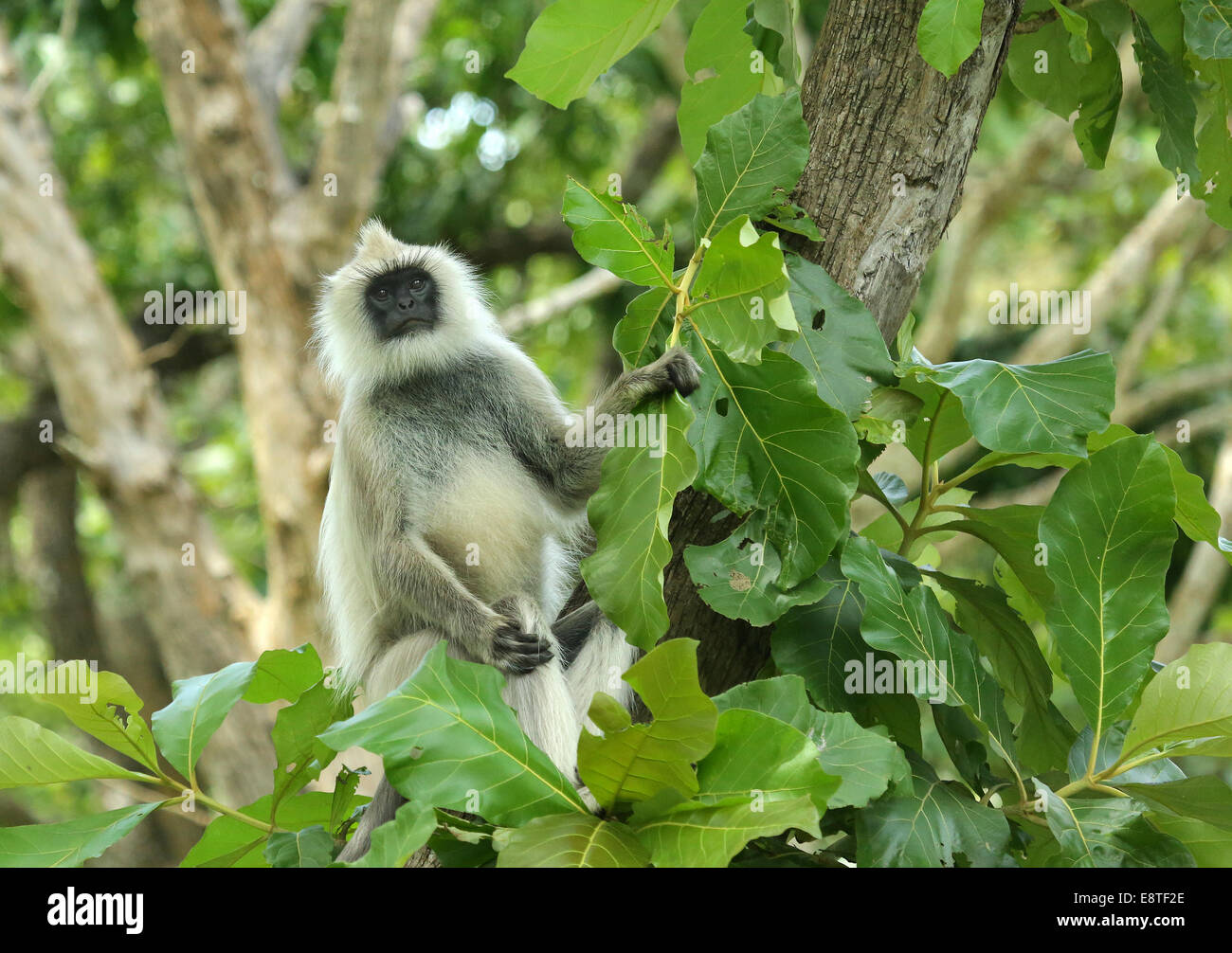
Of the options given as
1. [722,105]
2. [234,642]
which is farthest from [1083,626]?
[234,642]

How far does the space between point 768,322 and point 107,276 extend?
7.91m

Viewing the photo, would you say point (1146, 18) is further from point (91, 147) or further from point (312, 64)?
point (91, 147)

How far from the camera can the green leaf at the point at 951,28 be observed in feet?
5.81

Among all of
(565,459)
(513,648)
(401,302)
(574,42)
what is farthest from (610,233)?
(401,302)

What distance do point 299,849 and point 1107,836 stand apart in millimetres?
1133

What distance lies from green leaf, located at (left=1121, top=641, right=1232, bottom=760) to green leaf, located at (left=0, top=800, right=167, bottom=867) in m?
1.42

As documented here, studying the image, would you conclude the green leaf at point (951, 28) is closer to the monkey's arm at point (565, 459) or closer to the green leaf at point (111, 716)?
the monkey's arm at point (565, 459)

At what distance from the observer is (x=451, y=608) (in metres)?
2.52

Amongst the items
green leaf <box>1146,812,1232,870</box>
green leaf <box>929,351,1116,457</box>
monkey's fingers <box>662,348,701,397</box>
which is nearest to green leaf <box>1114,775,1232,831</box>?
green leaf <box>1146,812,1232,870</box>

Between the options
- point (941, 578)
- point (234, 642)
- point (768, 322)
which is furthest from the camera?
point (234, 642)

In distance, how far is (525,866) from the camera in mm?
1422

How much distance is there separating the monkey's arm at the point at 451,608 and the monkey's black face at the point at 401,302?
2.17ft

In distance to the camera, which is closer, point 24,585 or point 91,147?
point 91,147

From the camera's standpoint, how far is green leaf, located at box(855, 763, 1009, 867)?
155cm
